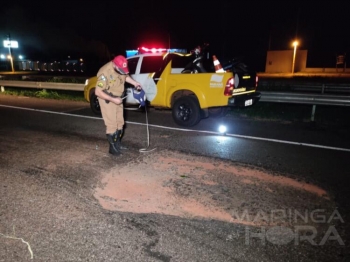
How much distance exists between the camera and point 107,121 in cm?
550

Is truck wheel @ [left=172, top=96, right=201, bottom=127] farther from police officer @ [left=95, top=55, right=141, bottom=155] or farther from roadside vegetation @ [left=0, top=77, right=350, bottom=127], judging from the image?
police officer @ [left=95, top=55, right=141, bottom=155]

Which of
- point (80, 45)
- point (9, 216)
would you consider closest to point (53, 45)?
point (80, 45)

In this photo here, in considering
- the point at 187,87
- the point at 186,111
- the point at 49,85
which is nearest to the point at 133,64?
the point at 187,87

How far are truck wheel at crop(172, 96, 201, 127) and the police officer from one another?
2.14 meters

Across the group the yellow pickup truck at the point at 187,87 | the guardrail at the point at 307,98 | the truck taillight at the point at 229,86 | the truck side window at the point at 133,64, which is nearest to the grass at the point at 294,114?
the guardrail at the point at 307,98

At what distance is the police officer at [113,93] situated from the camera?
5.05 meters

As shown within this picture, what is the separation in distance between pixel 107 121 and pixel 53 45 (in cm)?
6259

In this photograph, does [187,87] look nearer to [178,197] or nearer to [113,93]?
[113,93]

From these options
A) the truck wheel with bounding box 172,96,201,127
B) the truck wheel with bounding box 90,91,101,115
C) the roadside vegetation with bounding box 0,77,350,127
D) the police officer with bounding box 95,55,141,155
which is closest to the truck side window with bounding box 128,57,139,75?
the truck wheel with bounding box 90,91,101,115

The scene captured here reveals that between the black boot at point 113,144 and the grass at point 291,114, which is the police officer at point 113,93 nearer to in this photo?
the black boot at point 113,144

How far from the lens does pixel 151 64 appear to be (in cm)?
827

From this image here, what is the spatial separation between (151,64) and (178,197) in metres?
5.23

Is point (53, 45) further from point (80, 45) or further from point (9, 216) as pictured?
point (9, 216)

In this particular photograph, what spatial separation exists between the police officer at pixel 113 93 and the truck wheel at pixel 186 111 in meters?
2.14
